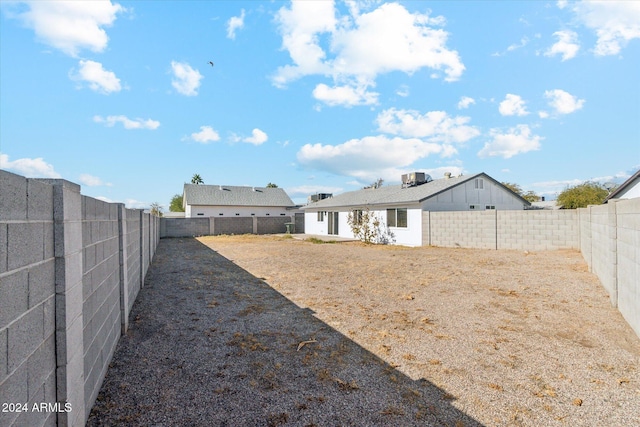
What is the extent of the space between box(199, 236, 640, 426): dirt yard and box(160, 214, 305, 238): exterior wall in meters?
18.5

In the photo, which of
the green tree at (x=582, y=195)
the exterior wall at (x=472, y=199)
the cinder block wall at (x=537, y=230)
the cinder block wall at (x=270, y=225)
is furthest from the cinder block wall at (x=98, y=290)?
the green tree at (x=582, y=195)

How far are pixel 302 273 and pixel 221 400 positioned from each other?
645 centimetres

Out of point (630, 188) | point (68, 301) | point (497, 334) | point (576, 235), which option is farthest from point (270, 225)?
point (68, 301)

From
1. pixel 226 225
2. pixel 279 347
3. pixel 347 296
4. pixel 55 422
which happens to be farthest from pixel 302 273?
pixel 226 225

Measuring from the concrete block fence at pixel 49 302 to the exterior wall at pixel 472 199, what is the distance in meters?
16.2

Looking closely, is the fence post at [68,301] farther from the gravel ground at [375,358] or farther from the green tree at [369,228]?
the green tree at [369,228]

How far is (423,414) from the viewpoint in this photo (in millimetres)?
2758

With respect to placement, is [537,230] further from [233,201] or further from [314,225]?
[233,201]

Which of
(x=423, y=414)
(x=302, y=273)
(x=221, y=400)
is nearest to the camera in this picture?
(x=423, y=414)

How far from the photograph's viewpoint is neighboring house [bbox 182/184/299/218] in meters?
35.5

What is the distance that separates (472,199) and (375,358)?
17.7 meters

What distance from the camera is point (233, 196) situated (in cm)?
3797

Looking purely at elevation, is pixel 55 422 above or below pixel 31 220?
below

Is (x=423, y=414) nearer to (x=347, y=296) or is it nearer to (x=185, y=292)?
(x=347, y=296)
